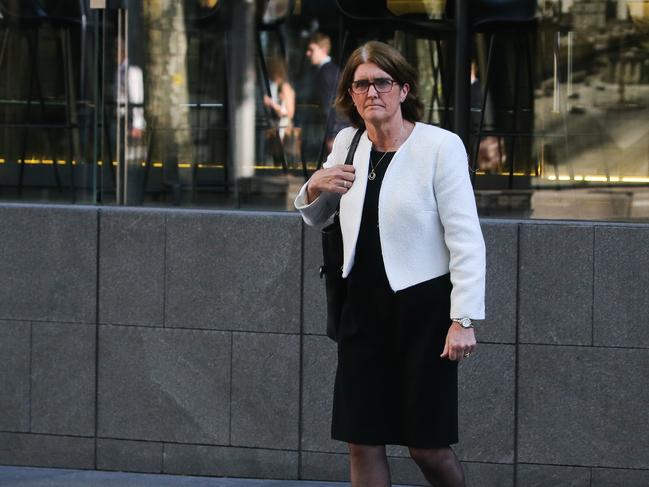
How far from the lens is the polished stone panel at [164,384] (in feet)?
22.5

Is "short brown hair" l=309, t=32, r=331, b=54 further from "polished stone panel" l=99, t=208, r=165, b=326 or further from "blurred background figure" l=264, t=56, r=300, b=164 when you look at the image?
"polished stone panel" l=99, t=208, r=165, b=326

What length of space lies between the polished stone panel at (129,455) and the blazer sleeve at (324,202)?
262 centimetres

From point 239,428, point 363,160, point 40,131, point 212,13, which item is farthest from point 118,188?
point 363,160

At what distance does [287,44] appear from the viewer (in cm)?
733

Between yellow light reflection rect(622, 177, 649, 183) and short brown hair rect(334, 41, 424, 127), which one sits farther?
yellow light reflection rect(622, 177, 649, 183)

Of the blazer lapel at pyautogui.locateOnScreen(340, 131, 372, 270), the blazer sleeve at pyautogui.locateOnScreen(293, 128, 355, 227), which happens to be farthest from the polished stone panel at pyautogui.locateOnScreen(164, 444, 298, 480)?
the blazer lapel at pyautogui.locateOnScreen(340, 131, 372, 270)

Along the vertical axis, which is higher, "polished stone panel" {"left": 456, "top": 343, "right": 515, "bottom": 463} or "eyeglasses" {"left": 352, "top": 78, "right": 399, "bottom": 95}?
"eyeglasses" {"left": 352, "top": 78, "right": 399, "bottom": 95}

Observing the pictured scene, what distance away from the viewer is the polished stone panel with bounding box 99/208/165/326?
6906 mm

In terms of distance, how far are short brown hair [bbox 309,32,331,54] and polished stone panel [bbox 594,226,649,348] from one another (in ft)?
6.01

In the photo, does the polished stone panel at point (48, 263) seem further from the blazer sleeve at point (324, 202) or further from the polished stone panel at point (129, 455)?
the blazer sleeve at point (324, 202)

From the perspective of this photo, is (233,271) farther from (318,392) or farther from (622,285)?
(622,285)

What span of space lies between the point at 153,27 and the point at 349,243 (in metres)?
3.23

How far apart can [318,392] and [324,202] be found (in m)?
2.21

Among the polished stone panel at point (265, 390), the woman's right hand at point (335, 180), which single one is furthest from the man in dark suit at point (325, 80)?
the woman's right hand at point (335, 180)
